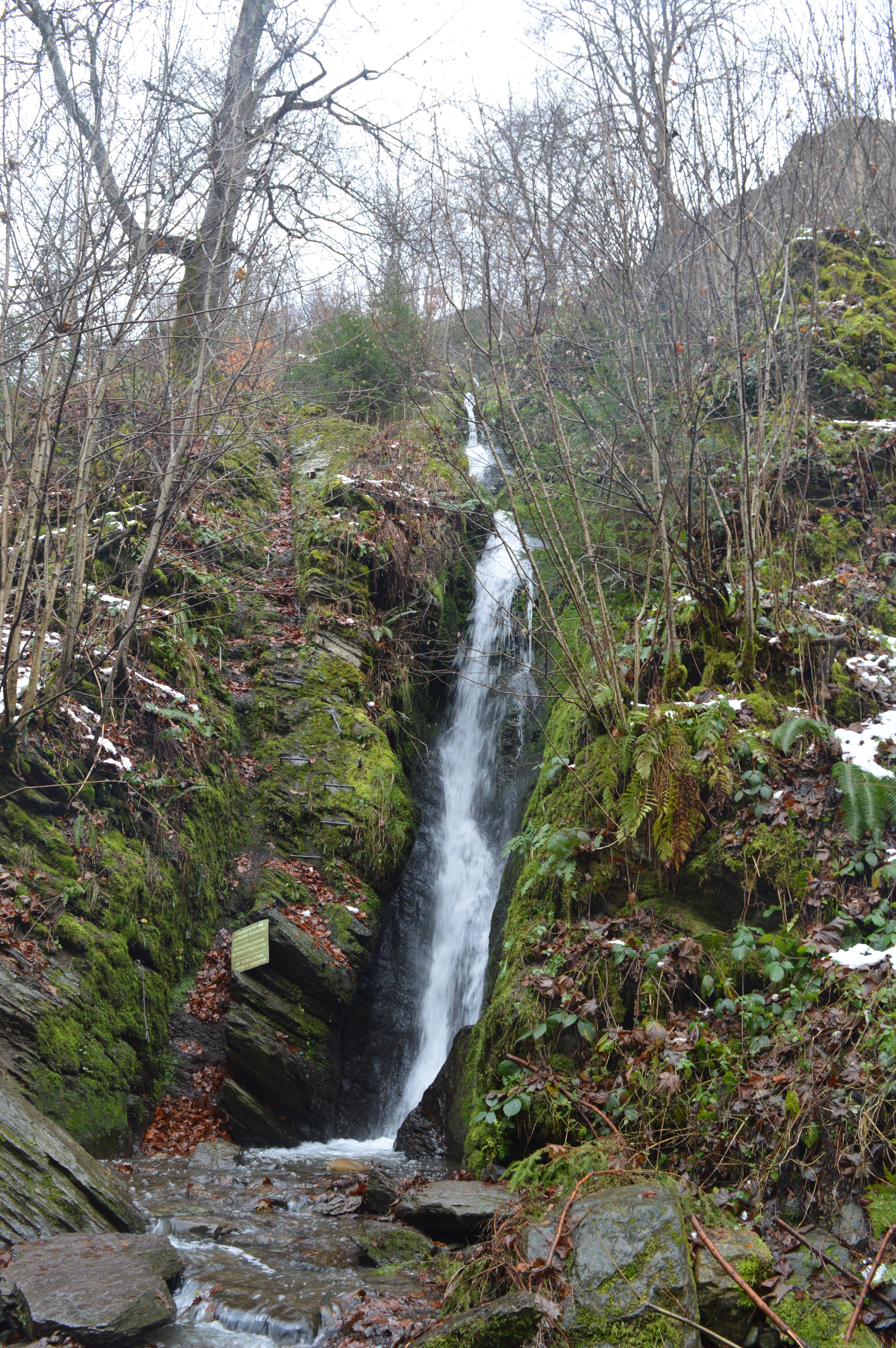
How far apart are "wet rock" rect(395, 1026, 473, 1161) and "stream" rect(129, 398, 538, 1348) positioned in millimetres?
118

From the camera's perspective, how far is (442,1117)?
20.2 ft

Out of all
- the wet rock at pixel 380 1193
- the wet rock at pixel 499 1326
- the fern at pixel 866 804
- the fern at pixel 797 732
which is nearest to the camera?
the wet rock at pixel 499 1326

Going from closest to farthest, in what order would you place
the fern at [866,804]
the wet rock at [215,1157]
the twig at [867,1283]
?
the twig at [867,1283] < the fern at [866,804] < the wet rock at [215,1157]

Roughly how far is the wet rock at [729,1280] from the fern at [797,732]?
115 inches

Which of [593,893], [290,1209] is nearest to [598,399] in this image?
[593,893]

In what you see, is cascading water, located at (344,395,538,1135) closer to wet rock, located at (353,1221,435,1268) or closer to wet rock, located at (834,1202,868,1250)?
wet rock, located at (353,1221,435,1268)

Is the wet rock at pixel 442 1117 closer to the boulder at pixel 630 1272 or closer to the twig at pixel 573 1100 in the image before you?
the twig at pixel 573 1100

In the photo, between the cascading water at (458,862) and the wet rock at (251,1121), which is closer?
the wet rock at (251,1121)

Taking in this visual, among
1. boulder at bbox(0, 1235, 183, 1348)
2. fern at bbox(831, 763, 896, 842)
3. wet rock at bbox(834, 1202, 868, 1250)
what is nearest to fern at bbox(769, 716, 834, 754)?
fern at bbox(831, 763, 896, 842)

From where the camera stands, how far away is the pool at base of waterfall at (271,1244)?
12.2 feet

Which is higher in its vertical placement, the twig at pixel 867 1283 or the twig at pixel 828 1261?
the twig at pixel 867 1283

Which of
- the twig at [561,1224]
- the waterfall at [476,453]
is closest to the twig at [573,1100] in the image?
the twig at [561,1224]

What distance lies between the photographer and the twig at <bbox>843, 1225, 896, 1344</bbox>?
281 centimetres

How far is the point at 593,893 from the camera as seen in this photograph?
562 cm
